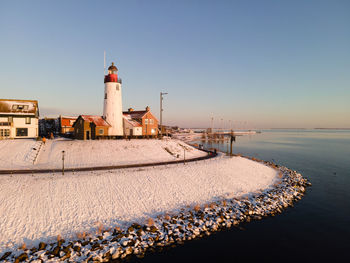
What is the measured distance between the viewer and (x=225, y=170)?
2930 centimetres

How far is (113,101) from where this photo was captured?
1683 inches

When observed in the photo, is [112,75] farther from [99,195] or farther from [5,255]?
[5,255]

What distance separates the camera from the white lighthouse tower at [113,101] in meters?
42.3

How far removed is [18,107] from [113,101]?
22.2m

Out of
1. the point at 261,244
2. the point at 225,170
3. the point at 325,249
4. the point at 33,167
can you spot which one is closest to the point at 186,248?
the point at 261,244

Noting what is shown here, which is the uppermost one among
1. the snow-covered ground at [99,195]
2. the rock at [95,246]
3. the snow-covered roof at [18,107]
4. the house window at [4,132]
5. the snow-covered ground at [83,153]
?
the snow-covered roof at [18,107]

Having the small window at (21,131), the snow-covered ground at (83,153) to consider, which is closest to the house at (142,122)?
the snow-covered ground at (83,153)

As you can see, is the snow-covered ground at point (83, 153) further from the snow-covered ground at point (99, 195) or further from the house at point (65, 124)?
the house at point (65, 124)

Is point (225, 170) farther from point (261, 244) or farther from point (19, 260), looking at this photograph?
point (19, 260)

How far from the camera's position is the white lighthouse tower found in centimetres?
4231

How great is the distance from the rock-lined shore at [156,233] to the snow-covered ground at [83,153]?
16212mm

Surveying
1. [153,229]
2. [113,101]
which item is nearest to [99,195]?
[153,229]

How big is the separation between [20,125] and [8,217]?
34.9 m

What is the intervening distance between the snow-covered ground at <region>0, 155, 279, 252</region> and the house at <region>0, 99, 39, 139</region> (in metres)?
14.5
